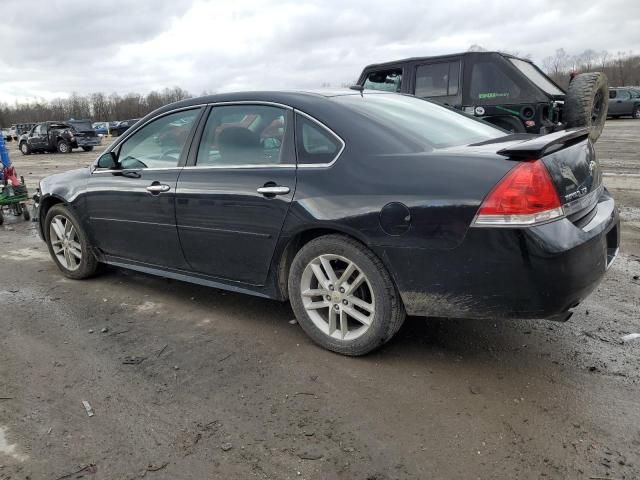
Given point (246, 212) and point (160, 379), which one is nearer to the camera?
point (160, 379)

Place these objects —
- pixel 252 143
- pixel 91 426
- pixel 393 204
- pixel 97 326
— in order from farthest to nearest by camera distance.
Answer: pixel 97 326 → pixel 252 143 → pixel 393 204 → pixel 91 426

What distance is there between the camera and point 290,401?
2789 millimetres

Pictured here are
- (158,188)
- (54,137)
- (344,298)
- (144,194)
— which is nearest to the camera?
(344,298)

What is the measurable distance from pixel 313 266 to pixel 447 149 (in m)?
1.03

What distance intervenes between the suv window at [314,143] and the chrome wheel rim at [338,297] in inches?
23.2

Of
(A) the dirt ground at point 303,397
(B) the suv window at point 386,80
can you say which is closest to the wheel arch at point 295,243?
(A) the dirt ground at point 303,397

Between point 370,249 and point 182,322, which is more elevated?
point 370,249

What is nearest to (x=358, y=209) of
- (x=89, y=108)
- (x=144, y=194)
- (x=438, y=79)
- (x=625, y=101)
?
(x=144, y=194)

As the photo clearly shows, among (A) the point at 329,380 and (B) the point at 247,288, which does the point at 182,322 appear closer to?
(B) the point at 247,288

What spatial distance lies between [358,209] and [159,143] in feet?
6.55

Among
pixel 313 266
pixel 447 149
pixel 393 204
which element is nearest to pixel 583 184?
pixel 447 149

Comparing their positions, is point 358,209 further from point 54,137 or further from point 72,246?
point 54,137

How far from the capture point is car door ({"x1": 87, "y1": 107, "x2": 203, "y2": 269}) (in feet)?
12.9

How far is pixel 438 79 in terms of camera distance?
27.0ft
